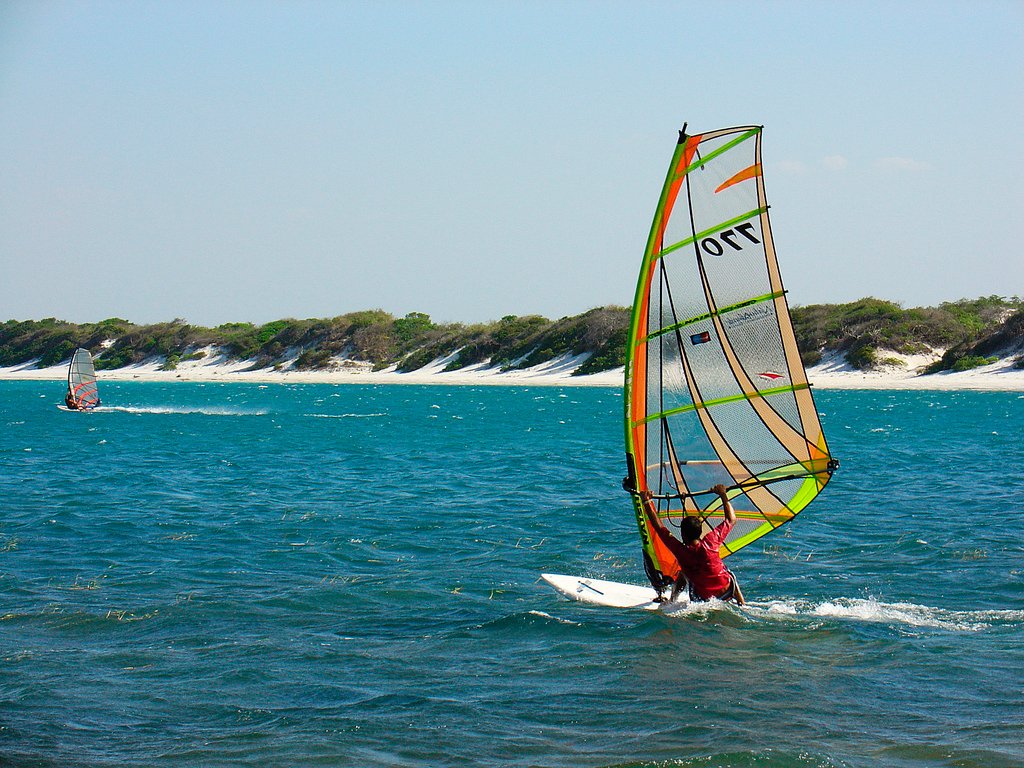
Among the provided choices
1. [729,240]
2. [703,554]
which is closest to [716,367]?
[729,240]

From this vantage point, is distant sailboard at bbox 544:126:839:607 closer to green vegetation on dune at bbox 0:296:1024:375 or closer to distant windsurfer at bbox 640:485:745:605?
distant windsurfer at bbox 640:485:745:605

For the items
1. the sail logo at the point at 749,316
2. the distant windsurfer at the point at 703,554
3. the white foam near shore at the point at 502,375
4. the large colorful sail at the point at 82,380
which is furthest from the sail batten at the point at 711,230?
the white foam near shore at the point at 502,375

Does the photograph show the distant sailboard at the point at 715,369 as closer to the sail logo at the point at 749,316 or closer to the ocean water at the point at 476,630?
the sail logo at the point at 749,316

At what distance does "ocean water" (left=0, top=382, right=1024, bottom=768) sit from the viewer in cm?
664

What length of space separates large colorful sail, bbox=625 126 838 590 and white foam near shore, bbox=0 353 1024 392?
41.6m

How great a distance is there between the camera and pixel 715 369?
9516 mm

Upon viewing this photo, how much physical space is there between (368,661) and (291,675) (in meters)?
0.66

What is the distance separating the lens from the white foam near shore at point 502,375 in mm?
51188

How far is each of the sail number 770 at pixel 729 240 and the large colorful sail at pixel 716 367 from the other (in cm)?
1

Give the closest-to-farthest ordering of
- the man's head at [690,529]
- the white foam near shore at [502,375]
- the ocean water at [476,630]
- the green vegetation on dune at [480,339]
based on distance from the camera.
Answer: the ocean water at [476,630]
the man's head at [690,529]
the white foam near shore at [502,375]
the green vegetation on dune at [480,339]

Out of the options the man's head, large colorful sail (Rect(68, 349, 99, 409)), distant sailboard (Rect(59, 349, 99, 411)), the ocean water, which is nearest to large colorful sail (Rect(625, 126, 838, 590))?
the man's head

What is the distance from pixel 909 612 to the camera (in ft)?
31.7

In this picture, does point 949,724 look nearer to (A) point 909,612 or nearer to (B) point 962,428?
(A) point 909,612

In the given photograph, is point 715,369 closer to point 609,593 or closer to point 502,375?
point 609,593
